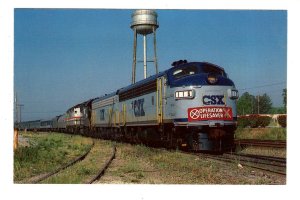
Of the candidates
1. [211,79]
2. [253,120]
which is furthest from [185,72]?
[253,120]

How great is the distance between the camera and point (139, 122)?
19062 millimetres

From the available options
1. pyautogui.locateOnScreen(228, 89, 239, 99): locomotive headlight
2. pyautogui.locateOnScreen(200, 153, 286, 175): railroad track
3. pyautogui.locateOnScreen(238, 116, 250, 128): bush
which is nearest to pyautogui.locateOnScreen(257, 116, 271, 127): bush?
pyautogui.locateOnScreen(238, 116, 250, 128): bush

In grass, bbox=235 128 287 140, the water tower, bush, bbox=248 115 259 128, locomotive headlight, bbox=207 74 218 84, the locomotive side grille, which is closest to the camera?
locomotive headlight, bbox=207 74 218 84

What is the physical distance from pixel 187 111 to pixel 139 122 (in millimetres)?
5033

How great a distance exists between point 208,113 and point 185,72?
6.10 ft

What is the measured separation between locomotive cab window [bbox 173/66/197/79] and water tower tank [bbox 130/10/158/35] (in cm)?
1910

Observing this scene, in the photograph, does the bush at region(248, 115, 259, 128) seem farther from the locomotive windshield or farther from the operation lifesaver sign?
the operation lifesaver sign

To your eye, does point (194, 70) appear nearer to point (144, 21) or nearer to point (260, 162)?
point (260, 162)

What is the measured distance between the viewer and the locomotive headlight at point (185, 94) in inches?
564

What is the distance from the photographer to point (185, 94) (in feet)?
47.5

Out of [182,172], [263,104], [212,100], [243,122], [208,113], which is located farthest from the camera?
[263,104]

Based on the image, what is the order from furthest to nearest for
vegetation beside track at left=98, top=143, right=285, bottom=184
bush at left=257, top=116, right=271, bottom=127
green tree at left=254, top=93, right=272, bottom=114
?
1. green tree at left=254, top=93, right=272, bottom=114
2. bush at left=257, top=116, right=271, bottom=127
3. vegetation beside track at left=98, top=143, right=285, bottom=184

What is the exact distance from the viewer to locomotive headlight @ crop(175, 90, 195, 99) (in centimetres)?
1432
